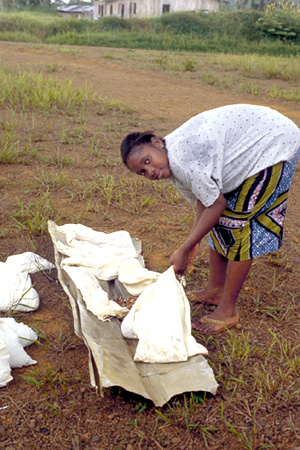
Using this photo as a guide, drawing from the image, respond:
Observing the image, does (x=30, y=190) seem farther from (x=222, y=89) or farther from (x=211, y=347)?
(x=222, y=89)

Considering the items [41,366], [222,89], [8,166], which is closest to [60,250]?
[41,366]

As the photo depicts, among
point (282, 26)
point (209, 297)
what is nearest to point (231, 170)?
point (209, 297)

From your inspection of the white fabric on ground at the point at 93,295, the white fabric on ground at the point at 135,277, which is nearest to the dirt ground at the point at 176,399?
the white fabric on ground at the point at 93,295

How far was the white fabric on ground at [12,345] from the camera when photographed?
1.74 meters

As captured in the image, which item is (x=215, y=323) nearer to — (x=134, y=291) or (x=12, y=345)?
(x=134, y=291)

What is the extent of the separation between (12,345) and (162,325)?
573mm

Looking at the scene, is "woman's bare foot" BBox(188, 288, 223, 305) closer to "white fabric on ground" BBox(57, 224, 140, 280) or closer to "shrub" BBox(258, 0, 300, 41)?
"white fabric on ground" BBox(57, 224, 140, 280)

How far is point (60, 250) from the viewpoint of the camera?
2.50 m

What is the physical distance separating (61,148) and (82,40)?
36.0ft

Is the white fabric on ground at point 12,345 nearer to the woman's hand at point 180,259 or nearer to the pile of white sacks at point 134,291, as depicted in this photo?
the pile of white sacks at point 134,291

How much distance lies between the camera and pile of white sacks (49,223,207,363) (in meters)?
1.78

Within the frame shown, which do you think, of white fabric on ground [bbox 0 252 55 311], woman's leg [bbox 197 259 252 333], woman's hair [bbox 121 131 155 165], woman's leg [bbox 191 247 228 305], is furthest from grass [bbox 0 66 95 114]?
woman's leg [bbox 197 259 252 333]

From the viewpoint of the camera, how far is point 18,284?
225cm

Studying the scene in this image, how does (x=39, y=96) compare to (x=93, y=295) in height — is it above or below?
above
